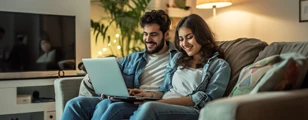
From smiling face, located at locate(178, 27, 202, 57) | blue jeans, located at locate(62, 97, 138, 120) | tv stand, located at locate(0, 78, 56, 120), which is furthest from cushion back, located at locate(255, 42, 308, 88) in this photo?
tv stand, located at locate(0, 78, 56, 120)

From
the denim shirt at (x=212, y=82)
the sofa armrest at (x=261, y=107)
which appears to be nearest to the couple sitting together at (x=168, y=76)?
the denim shirt at (x=212, y=82)

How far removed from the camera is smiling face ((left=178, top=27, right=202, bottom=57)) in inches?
73.5

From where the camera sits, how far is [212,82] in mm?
1718

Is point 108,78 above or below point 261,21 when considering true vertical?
below

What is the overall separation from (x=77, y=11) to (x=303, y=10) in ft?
7.05

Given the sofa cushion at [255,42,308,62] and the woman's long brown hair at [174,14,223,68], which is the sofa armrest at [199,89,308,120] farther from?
the woman's long brown hair at [174,14,223,68]

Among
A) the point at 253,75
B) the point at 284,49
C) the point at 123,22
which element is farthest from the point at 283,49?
the point at 123,22

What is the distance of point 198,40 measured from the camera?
6.07ft

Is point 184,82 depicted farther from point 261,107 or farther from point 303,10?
point 303,10

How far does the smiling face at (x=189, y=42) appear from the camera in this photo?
6.12ft

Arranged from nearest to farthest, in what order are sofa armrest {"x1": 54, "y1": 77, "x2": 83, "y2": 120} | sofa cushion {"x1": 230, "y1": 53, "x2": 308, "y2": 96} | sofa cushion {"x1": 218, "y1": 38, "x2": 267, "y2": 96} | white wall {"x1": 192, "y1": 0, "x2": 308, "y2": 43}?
sofa cushion {"x1": 230, "y1": 53, "x2": 308, "y2": 96}, sofa cushion {"x1": 218, "y1": 38, "x2": 267, "y2": 96}, sofa armrest {"x1": 54, "y1": 77, "x2": 83, "y2": 120}, white wall {"x1": 192, "y1": 0, "x2": 308, "y2": 43}

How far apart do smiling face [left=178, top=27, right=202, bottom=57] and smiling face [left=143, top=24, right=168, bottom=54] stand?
27cm

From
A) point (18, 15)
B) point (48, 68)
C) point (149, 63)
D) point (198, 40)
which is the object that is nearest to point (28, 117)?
point (48, 68)

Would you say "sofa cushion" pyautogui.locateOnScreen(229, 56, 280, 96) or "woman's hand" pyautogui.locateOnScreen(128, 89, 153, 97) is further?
"woman's hand" pyautogui.locateOnScreen(128, 89, 153, 97)
